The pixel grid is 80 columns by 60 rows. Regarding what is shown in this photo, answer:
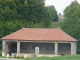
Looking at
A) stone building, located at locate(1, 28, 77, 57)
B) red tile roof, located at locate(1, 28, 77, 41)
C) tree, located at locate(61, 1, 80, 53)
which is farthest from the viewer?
tree, located at locate(61, 1, 80, 53)

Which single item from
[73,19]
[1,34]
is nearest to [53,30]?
[73,19]

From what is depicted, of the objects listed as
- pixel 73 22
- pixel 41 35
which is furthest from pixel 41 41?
pixel 73 22

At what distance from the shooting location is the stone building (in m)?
37.5

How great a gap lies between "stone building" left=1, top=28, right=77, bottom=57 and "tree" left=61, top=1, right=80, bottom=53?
15.6 ft

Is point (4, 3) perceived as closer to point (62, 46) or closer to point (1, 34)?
point (1, 34)

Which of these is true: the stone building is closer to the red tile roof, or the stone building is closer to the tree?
the red tile roof

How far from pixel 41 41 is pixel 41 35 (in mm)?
2058

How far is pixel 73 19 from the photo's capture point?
156 ft

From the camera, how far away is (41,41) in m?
37.7

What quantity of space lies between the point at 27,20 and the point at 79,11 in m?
16.8

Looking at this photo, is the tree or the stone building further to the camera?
the tree

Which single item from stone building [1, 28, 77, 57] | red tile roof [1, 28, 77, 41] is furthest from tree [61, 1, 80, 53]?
red tile roof [1, 28, 77, 41]

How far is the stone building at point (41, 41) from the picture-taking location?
3747cm

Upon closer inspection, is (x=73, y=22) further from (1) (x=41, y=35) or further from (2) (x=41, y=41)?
(2) (x=41, y=41)
